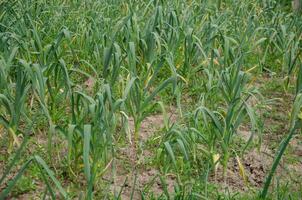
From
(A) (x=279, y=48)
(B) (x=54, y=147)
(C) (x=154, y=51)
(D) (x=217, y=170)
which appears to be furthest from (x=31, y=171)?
(A) (x=279, y=48)

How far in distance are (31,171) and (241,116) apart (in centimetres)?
103

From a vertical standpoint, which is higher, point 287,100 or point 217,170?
point 287,100

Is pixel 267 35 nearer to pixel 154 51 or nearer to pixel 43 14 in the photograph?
pixel 154 51

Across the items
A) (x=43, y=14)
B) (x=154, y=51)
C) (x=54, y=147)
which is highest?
(x=43, y=14)

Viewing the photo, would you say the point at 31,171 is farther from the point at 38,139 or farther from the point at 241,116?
the point at 241,116

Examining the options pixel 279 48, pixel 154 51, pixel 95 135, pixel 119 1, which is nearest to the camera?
pixel 95 135

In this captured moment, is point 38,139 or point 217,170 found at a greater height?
point 38,139

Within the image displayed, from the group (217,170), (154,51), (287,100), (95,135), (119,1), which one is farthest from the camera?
(119,1)

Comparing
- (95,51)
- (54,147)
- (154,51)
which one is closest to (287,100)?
(154,51)

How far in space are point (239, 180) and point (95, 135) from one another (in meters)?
0.79

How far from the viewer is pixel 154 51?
306cm

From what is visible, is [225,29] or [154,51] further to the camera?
[225,29]

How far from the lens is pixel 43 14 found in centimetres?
388

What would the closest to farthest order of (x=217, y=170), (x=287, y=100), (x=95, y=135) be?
(x=95, y=135) → (x=217, y=170) → (x=287, y=100)
